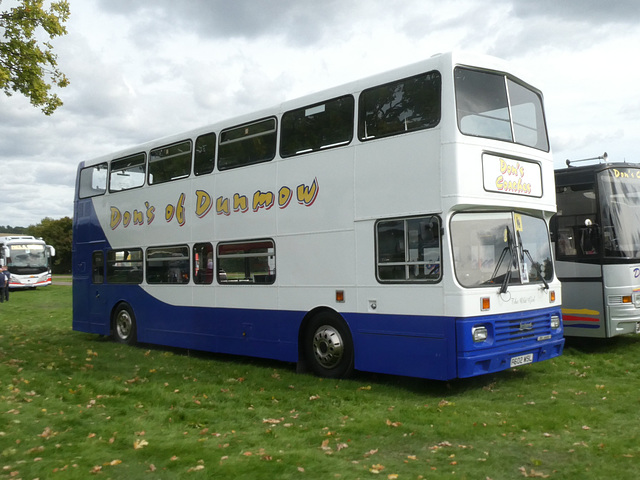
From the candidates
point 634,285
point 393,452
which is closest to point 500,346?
point 393,452

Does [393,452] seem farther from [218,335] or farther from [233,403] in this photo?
[218,335]

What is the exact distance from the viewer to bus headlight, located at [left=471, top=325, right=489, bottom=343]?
333 inches

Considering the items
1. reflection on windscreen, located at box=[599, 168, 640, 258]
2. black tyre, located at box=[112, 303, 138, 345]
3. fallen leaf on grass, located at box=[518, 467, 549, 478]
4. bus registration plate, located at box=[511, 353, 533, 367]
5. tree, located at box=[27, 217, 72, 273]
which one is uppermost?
tree, located at box=[27, 217, 72, 273]

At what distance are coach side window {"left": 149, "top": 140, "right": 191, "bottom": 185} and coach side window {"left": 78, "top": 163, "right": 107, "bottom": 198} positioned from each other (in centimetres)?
215

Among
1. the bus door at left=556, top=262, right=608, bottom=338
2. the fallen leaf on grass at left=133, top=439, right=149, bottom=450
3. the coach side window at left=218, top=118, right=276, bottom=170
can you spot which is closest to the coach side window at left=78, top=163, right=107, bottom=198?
the coach side window at left=218, top=118, right=276, bottom=170

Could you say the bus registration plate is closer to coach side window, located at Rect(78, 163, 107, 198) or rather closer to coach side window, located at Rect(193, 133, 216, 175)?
coach side window, located at Rect(193, 133, 216, 175)

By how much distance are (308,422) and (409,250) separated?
2.74m

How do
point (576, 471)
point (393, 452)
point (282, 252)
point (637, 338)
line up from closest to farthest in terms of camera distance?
point (576, 471), point (393, 452), point (282, 252), point (637, 338)

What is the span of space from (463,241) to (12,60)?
8755 millimetres

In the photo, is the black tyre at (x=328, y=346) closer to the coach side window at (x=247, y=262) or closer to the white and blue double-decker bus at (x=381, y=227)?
the white and blue double-decker bus at (x=381, y=227)

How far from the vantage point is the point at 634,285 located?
11.9 meters

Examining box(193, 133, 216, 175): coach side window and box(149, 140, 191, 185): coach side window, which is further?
box(149, 140, 191, 185): coach side window

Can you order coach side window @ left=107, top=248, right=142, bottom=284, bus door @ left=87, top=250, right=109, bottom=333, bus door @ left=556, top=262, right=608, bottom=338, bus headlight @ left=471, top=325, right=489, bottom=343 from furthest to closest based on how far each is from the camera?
1. bus door @ left=87, top=250, right=109, bottom=333
2. coach side window @ left=107, top=248, right=142, bottom=284
3. bus door @ left=556, top=262, right=608, bottom=338
4. bus headlight @ left=471, top=325, right=489, bottom=343

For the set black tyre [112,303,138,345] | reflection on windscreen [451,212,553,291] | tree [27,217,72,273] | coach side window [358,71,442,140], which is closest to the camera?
reflection on windscreen [451,212,553,291]
